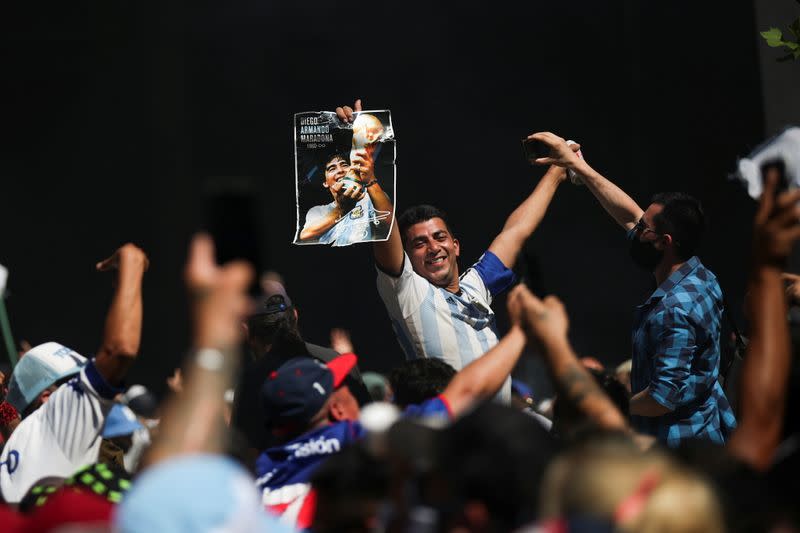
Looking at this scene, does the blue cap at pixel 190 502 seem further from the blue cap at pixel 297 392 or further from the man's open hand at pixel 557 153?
the man's open hand at pixel 557 153


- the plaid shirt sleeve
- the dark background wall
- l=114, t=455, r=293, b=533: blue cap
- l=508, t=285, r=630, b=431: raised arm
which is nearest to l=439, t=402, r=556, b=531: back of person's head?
l=508, t=285, r=630, b=431: raised arm

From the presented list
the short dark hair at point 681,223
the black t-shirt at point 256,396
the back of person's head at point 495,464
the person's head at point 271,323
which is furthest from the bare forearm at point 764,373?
the person's head at point 271,323

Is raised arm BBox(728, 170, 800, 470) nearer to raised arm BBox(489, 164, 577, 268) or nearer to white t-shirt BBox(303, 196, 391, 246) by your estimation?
white t-shirt BBox(303, 196, 391, 246)

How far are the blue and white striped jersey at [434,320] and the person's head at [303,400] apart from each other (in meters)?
1.01

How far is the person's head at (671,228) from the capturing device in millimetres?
4254

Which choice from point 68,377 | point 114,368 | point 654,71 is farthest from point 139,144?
point 114,368

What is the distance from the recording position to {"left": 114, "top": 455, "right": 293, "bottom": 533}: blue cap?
1820mm

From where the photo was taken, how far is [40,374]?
400 centimetres

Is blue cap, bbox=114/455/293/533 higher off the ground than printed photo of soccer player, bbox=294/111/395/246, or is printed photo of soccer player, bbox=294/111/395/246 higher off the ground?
printed photo of soccer player, bbox=294/111/395/246

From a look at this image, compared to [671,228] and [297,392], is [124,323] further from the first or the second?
[671,228]

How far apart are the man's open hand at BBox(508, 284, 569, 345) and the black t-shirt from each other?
1302 mm

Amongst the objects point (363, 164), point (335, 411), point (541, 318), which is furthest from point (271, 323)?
point (541, 318)

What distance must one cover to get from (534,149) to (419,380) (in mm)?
1463

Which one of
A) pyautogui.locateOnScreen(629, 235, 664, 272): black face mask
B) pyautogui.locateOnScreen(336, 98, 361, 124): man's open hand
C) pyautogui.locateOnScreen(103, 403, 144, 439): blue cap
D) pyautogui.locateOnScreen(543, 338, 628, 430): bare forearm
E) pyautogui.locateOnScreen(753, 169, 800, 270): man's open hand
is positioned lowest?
pyautogui.locateOnScreen(103, 403, 144, 439): blue cap
